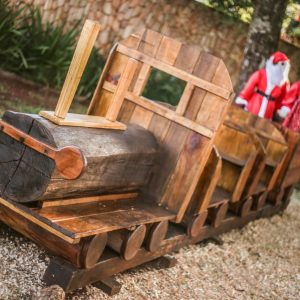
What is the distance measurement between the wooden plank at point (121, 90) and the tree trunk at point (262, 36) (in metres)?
5.17

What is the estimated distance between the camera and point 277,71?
7.82m

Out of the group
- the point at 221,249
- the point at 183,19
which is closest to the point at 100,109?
the point at 221,249

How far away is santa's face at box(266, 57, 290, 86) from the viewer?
7.79 metres

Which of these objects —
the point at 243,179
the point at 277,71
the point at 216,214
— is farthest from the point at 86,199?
the point at 277,71

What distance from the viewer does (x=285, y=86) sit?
809 cm

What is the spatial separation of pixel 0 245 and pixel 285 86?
17.6 ft

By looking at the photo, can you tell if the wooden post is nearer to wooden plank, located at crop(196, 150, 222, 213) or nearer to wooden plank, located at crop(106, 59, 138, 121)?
wooden plank, located at crop(106, 59, 138, 121)

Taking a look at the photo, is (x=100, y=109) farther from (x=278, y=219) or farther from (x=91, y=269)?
(x=278, y=219)

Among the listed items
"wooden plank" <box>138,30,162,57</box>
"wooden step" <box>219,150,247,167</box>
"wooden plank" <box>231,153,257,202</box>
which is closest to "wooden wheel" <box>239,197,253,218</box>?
"wooden plank" <box>231,153,257,202</box>

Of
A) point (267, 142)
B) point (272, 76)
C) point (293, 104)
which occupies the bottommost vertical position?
point (267, 142)

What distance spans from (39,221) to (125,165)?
92 centimetres

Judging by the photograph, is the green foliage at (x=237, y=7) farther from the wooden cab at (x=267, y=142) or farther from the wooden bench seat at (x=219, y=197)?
the wooden bench seat at (x=219, y=197)

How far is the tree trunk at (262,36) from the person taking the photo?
921cm

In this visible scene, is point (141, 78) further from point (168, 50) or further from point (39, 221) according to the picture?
point (39, 221)
